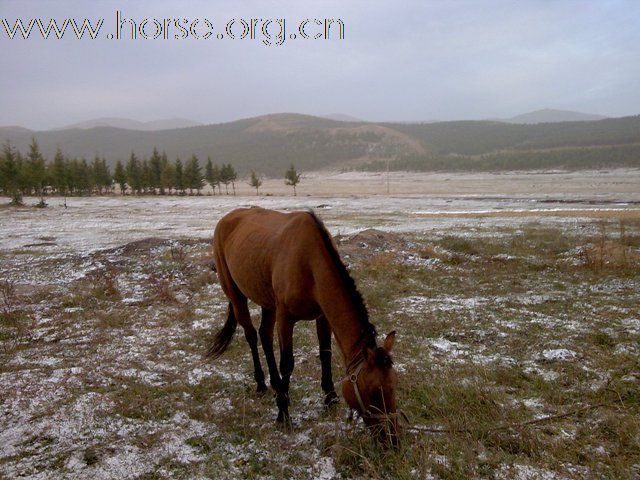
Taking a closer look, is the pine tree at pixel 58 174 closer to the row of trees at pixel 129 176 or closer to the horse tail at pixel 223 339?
the row of trees at pixel 129 176

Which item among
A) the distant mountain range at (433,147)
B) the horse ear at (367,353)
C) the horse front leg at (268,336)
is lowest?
the horse front leg at (268,336)

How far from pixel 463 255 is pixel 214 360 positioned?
9.62m

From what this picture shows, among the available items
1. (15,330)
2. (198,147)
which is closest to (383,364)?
(15,330)

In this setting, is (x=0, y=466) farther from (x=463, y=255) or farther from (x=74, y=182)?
(x=74, y=182)

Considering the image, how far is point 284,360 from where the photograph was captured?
4.07 m

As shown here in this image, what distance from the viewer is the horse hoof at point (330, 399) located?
4.38m

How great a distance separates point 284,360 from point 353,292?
47.6 inches

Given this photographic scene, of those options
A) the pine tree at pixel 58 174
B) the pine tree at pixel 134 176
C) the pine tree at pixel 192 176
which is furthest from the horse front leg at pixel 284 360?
the pine tree at pixel 134 176

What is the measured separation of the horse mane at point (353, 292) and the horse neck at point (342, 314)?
3 centimetres

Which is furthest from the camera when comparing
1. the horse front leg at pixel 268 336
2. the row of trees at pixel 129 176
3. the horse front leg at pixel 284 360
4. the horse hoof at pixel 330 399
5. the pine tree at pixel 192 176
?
the pine tree at pixel 192 176

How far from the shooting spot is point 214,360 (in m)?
5.95

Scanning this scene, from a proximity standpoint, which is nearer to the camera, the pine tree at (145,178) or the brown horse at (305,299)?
the brown horse at (305,299)

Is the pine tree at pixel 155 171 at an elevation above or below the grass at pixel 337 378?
above

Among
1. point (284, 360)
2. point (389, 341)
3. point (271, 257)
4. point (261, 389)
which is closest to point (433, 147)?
point (261, 389)
